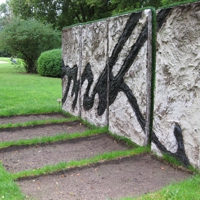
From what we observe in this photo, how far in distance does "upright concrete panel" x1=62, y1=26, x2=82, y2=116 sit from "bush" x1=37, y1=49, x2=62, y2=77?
32.3ft

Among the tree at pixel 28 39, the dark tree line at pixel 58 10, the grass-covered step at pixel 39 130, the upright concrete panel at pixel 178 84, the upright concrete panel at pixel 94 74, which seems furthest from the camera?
the dark tree line at pixel 58 10

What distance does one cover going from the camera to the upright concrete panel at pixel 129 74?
464 cm

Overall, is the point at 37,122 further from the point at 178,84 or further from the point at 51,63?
the point at 51,63

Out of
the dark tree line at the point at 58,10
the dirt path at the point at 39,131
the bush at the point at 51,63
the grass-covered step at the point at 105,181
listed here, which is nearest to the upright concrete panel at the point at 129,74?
the grass-covered step at the point at 105,181

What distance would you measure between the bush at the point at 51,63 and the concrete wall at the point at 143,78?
1062cm

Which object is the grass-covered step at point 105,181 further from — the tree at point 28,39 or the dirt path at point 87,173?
the tree at point 28,39

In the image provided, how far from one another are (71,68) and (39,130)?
195cm

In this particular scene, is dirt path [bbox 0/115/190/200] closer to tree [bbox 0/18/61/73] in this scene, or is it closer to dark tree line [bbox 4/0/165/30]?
tree [bbox 0/18/61/73]

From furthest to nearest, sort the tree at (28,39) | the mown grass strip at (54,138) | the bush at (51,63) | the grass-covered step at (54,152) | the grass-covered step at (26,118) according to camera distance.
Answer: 1. the tree at (28,39)
2. the bush at (51,63)
3. the grass-covered step at (26,118)
4. the mown grass strip at (54,138)
5. the grass-covered step at (54,152)

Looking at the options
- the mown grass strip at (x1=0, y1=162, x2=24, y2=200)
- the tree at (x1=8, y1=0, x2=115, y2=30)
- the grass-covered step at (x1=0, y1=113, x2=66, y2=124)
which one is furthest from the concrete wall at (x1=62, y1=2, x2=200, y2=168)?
the tree at (x1=8, y1=0, x2=115, y2=30)

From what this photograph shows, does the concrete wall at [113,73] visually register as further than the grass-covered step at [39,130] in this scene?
No

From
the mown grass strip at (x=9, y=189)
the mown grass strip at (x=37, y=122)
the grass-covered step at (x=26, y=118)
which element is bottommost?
the grass-covered step at (x=26, y=118)

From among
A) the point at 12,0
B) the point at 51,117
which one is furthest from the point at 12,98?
the point at 12,0

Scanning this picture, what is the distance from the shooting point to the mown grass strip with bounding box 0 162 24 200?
3184 mm
